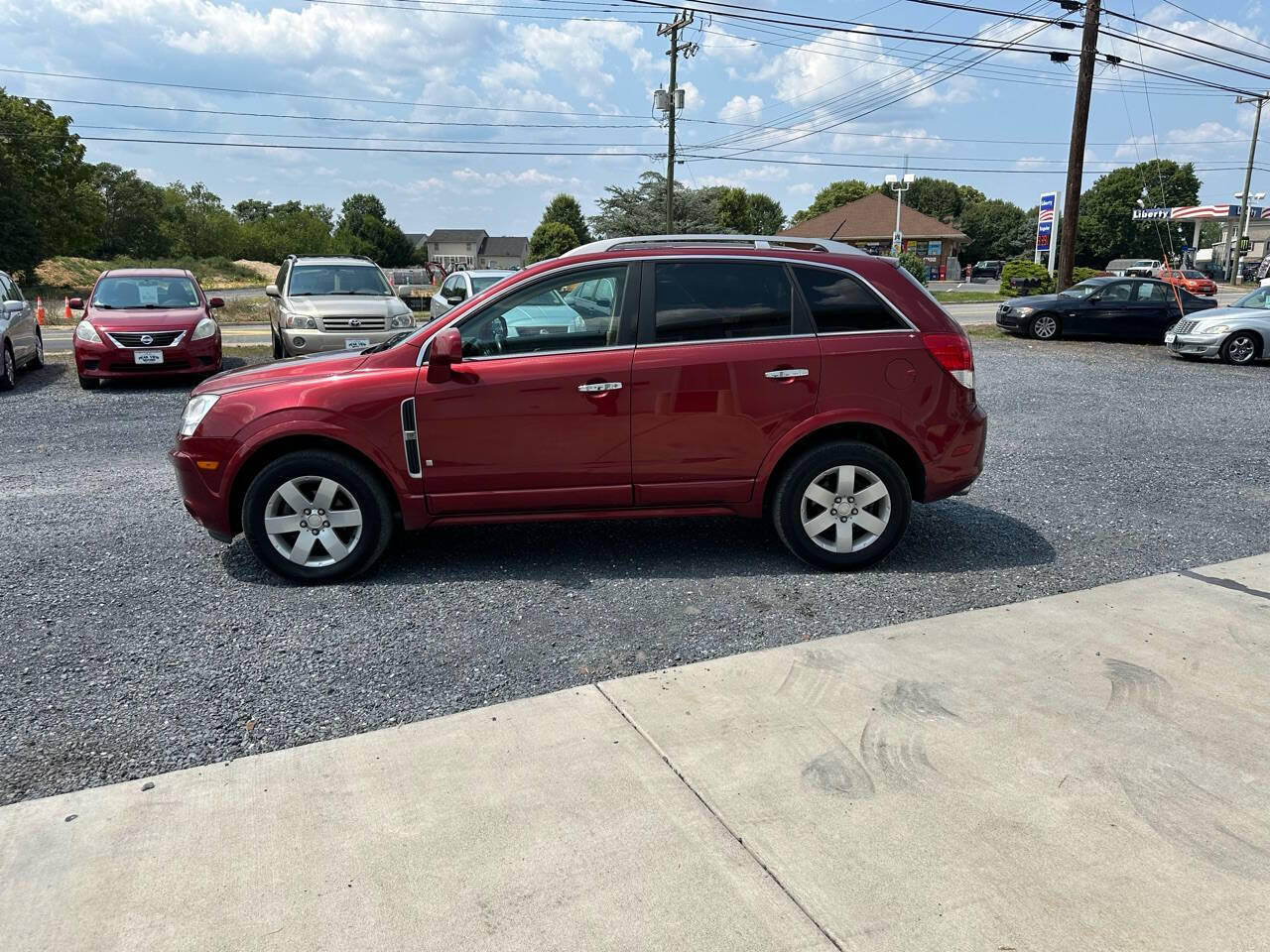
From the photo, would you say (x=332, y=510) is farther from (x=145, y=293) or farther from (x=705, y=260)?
(x=145, y=293)

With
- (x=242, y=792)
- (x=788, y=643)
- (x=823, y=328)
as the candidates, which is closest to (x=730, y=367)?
(x=823, y=328)

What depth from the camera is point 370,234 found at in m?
105

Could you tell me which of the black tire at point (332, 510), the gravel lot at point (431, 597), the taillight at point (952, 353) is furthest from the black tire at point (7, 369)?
the taillight at point (952, 353)

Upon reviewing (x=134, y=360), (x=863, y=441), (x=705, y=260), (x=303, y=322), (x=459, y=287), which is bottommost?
(x=134, y=360)

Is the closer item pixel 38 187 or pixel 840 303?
pixel 840 303

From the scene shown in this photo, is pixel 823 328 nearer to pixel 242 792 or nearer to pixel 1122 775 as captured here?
pixel 1122 775

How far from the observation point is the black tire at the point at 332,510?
190 inches

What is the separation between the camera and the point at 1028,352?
17594mm

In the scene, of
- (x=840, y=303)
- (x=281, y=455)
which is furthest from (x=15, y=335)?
(x=840, y=303)

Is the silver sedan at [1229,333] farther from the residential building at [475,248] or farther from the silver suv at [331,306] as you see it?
the residential building at [475,248]

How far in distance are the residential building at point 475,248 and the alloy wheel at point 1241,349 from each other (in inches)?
5196

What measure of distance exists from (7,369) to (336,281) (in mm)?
4510

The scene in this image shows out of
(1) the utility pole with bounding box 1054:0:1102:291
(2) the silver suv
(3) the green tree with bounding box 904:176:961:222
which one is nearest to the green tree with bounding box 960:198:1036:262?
(3) the green tree with bounding box 904:176:961:222

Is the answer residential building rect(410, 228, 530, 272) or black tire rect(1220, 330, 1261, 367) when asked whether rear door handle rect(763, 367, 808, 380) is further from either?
residential building rect(410, 228, 530, 272)
